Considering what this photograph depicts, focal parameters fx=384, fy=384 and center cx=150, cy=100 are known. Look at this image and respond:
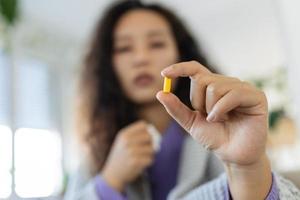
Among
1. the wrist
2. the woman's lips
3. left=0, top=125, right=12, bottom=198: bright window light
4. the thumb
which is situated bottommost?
left=0, top=125, right=12, bottom=198: bright window light

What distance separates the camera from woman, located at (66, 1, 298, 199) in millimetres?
581

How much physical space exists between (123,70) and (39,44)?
1.87m

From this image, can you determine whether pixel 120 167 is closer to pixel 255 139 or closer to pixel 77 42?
pixel 255 139

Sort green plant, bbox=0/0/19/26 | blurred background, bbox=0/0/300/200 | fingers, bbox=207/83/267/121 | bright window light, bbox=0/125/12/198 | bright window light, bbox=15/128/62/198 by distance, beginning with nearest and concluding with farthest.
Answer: fingers, bbox=207/83/267/121 → bright window light, bbox=15/128/62/198 → bright window light, bbox=0/125/12/198 → green plant, bbox=0/0/19/26 → blurred background, bbox=0/0/300/200

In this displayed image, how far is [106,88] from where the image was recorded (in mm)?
733

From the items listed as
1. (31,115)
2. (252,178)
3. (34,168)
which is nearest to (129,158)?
(252,178)

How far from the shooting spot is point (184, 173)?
573mm

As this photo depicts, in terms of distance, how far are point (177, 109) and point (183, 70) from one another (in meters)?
0.04

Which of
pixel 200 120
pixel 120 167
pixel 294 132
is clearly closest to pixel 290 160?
pixel 294 132

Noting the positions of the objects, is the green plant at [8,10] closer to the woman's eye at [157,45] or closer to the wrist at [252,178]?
the woman's eye at [157,45]

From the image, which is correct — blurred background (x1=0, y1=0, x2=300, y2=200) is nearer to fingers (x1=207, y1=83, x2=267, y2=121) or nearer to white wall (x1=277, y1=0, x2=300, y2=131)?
white wall (x1=277, y1=0, x2=300, y2=131)

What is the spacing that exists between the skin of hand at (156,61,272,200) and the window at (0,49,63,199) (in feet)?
3.14

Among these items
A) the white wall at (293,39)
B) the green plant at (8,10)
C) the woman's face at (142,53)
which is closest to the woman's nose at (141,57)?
the woman's face at (142,53)

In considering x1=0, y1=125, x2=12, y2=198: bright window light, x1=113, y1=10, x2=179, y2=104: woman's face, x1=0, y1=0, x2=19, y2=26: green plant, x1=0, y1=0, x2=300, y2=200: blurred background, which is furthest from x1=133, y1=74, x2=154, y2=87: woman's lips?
x1=0, y1=0, x2=300, y2=200: blurred background
